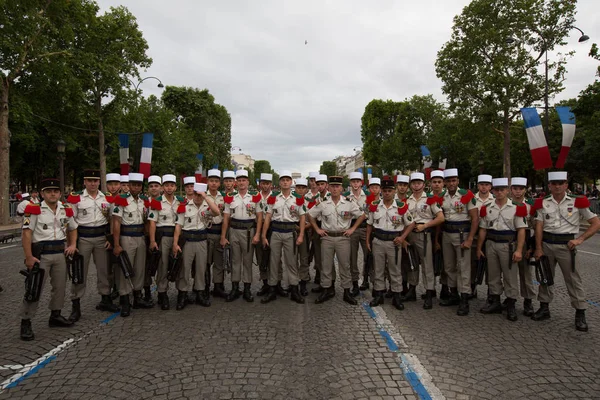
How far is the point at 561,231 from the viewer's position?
221 inches

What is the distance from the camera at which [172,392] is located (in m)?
3.54

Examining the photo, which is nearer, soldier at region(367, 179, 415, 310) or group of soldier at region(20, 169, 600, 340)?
group of soldier at region(20, 169, 600, 340)

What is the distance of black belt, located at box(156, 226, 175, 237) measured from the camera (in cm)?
652

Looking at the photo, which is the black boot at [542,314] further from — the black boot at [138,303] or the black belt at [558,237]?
the black boot at [138,303]

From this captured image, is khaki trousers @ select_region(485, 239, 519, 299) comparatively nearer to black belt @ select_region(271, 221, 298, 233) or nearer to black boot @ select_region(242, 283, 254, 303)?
black belt @ select_region(271, 221, 298, 233)

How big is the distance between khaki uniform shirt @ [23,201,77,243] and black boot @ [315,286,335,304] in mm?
4122

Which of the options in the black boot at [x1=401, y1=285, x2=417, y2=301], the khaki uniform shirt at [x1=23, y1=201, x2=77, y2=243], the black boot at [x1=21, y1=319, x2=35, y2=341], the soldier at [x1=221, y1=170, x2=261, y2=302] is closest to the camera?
the black boot at [x1=21, y1=319, x2=35, y2=341]

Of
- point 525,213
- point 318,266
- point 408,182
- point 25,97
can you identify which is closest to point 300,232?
point 318,266

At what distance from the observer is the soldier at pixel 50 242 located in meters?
5.11

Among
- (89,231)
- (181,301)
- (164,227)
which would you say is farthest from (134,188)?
(181,301)

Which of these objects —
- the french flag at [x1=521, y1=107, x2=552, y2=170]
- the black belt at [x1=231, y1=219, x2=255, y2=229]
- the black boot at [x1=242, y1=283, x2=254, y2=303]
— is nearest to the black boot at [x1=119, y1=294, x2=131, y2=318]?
the black boot at [x1=242, y1=283, x2=254, y2=303]

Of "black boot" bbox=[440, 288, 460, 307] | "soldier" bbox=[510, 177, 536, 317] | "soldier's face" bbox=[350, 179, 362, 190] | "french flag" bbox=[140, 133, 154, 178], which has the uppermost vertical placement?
"french flag" bbox=[140, 133, 154, 178]

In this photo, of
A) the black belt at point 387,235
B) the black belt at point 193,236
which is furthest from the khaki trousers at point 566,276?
the black belt at point 193,236

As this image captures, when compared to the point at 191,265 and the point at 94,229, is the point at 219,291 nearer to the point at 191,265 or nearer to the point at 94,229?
the point at 191,265
